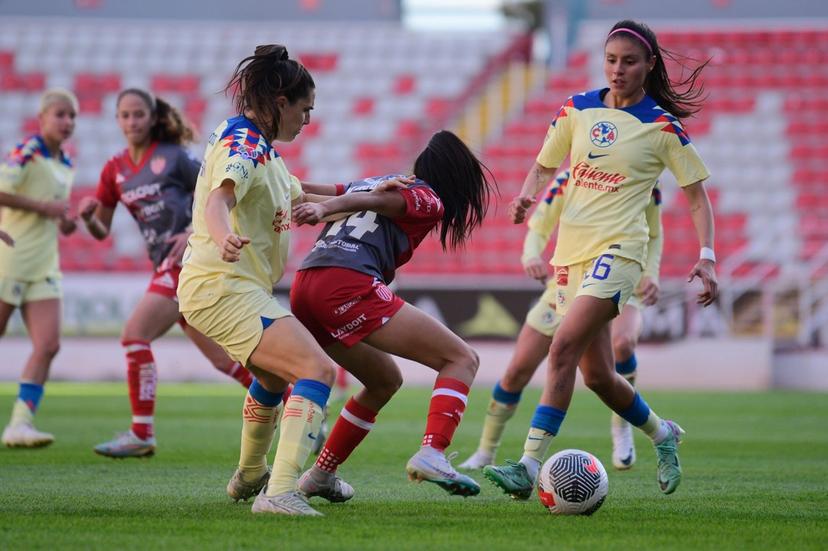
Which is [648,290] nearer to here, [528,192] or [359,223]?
[528,192]

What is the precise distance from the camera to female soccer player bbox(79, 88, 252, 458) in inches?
331

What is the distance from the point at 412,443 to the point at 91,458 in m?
2.53

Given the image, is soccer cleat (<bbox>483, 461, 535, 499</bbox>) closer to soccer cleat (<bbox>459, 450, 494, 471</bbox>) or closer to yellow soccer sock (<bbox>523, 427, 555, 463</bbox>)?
yellow soccer sock (<bbox>523, 427, 555, 463</bbox>)

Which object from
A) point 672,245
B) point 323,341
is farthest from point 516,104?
point 323,341

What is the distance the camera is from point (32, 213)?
378 inches

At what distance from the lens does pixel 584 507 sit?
18.6ft

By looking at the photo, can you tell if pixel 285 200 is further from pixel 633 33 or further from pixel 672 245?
pixel 672 245

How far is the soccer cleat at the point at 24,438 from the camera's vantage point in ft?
29.5

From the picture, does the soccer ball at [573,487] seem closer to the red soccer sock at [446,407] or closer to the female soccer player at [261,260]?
the red soccer sock at [446,407]

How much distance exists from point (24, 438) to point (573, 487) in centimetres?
487

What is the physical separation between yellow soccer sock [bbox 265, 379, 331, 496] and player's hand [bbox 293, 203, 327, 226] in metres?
0.68

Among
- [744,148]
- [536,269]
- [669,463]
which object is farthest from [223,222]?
[744,148]

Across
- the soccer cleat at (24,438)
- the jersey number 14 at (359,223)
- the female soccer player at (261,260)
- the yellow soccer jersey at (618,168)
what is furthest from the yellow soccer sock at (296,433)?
the soccer cleat at (24,438)

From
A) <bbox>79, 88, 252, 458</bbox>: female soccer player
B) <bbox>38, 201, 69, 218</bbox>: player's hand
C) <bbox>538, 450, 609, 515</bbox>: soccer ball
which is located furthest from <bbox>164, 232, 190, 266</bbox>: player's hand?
<bbox>538, 450, 609, 515</bbox>: soccer ball
